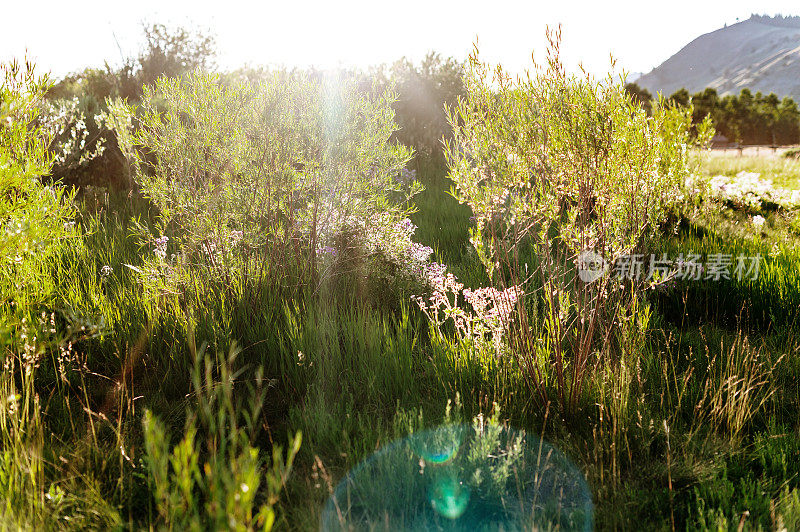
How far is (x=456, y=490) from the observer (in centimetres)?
221

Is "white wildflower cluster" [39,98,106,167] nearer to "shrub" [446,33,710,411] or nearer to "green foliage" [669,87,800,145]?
"shrub" [446,33,710,411]

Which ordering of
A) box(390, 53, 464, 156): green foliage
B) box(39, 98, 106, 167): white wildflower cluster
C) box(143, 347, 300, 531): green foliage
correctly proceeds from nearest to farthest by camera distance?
box(143, 347, 300, 531): green foliage → box(39, 98, 106, 167): white wildflower cluster → box(390, 53, 464, 156): green foliage

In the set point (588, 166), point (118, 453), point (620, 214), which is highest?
point (588, 166)

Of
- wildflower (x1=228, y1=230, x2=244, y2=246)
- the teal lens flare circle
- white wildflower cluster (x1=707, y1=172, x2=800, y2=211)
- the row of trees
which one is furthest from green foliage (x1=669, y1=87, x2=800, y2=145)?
the teal lens flare circle

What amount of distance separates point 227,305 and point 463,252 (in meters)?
2.95

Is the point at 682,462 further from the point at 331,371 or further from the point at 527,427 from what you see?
the point at 331,371

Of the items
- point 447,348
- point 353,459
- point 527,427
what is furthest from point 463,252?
point 353,459

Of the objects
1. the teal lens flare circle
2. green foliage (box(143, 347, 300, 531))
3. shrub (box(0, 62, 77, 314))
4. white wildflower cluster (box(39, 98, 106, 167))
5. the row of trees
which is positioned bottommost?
the teal lens flare circle

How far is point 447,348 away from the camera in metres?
3.12

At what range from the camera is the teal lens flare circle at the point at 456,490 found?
81.0 inches

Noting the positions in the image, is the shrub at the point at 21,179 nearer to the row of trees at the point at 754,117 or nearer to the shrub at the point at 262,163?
the shrub at the point at 262,163

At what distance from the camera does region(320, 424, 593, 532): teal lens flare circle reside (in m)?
2.06

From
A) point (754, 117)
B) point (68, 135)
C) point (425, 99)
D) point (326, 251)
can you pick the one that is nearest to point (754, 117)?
point (754, 117)

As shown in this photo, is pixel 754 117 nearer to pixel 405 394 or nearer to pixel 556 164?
pixel 556 164
